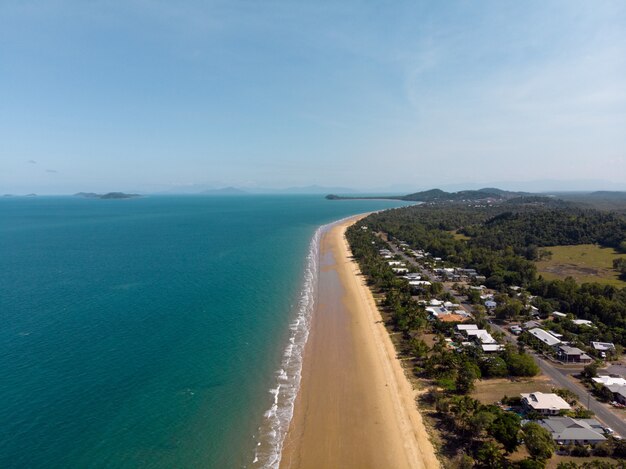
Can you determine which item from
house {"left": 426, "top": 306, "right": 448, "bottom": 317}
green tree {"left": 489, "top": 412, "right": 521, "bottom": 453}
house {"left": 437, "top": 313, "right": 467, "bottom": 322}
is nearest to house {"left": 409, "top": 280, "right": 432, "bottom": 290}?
house {"left": 426, "top": 306, "right": 448, "bottom": 317}

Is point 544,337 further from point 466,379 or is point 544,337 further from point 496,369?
point 466,379

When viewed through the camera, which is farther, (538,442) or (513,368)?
(513,368)

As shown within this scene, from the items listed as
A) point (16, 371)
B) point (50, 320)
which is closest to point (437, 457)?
point (16, 371)

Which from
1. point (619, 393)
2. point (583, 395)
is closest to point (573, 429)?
point (583, 395)

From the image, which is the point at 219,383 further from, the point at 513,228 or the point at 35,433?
the point at 513,228

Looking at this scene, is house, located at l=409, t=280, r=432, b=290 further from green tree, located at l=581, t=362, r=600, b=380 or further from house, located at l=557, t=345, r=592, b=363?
green tree, located at l=581, t=362, r=600, b=380

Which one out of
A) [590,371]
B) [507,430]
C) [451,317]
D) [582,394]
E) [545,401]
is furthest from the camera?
[451,317]
